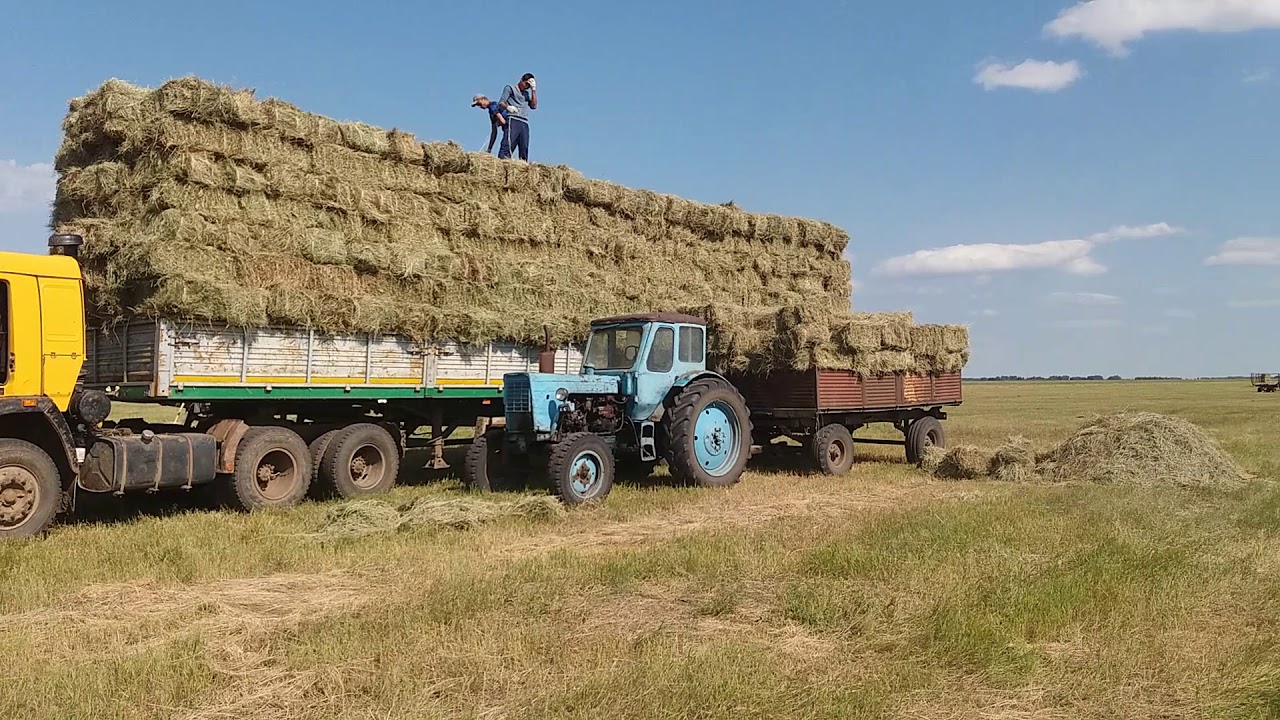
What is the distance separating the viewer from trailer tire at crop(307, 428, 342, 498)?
34.3ft

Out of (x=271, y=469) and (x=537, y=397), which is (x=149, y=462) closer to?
(x=271, y=469)

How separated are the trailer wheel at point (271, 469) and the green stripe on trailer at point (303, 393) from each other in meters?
0.42

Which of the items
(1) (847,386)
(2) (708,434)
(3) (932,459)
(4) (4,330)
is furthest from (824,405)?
(4) (4,330)

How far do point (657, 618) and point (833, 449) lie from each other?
8368 mm

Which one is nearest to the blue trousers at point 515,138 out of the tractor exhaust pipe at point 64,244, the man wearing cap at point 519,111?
the man wearing cap at point 519,111

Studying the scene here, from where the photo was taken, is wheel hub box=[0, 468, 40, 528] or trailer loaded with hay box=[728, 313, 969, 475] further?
trailer loaded with hay box=[728, 313, 969, 475]

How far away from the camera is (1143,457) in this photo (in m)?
12.1

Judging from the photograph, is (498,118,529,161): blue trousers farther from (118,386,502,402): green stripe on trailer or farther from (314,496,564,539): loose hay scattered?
(314,496,564,539): loose hay scattered

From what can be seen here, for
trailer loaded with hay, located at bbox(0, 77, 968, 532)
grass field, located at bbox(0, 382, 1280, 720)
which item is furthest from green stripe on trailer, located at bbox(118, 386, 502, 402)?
grass field, located at bbox(0, 382, 1280, 720)

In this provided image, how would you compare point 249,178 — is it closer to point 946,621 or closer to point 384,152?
point 384,152

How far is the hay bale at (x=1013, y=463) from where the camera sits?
40.8ft

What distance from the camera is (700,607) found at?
5.68 meters

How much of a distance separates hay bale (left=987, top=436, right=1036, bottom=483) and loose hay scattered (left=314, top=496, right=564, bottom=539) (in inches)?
261

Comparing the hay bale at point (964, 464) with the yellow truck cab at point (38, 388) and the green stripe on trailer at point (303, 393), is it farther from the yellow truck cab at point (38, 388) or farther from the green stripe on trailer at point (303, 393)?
the yellow truck cab at point (38, 388)
